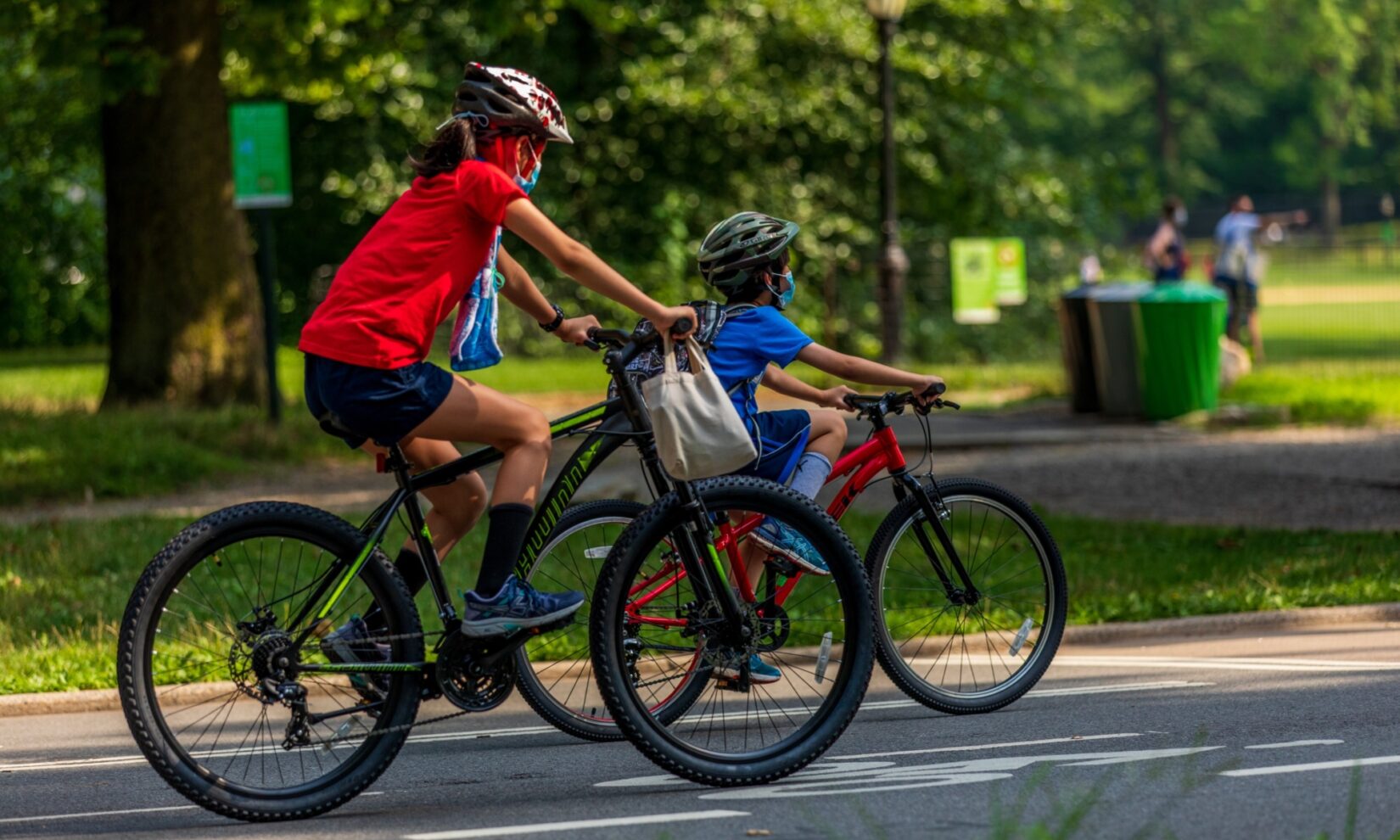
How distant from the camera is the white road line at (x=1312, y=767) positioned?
5527mm

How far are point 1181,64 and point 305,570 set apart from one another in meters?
63.2

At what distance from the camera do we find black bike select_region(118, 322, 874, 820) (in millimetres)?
5234

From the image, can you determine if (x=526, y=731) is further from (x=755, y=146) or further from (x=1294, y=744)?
(x=755, y=146)

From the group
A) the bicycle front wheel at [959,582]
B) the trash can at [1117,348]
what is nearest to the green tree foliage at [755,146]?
the trash can at [1117,348]

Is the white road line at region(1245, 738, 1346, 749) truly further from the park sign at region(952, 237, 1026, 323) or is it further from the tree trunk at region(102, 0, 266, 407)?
the park sign at region(952, 237, 1026, 323)

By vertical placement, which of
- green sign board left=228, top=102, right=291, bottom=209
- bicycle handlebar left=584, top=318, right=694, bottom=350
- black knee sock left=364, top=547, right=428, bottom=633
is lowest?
black knee sock left=364, top=547, right=428, bottom=633

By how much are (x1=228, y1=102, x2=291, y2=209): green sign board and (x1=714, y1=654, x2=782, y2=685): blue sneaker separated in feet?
36.4

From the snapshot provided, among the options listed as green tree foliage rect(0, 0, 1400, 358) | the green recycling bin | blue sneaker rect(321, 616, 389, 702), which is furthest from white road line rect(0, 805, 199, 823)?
green tree foliage rect(0, 0, 1400, 358)

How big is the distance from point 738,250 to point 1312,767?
7.37 feet

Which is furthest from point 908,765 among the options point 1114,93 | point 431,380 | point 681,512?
point 1114,93

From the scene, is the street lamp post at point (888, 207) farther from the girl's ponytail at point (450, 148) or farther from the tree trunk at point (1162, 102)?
the tree trunk at point (1162, 102)

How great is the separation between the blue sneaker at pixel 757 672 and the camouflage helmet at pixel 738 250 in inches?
47.0

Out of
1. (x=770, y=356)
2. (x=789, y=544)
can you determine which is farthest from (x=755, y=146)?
(x=789, y=544)

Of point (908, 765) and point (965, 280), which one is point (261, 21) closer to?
point (965, 280)
